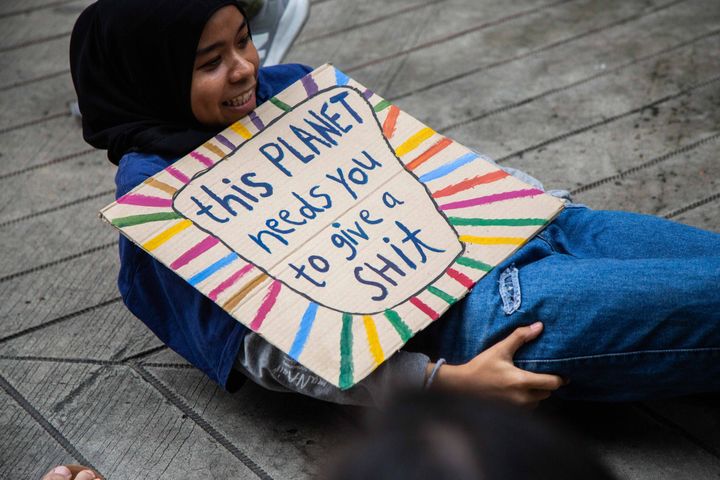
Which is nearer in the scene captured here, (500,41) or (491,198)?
(491,198)

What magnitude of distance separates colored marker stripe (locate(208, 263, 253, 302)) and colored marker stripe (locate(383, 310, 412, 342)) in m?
0.23

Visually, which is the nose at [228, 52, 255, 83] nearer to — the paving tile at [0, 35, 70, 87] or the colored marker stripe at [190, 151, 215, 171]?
the colored marker stripe at [190, 151, 215, 171]

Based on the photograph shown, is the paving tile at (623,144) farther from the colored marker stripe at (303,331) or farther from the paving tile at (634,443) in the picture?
the colored marker stripe at (303,331)

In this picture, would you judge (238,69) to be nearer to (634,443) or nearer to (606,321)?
(606,321)

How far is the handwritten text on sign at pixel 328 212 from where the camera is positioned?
1513mm

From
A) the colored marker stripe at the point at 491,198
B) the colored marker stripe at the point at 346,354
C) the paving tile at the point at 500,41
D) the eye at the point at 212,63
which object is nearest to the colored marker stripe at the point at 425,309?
the colored marker stripe at the point at 346,354

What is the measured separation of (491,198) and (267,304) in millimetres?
437

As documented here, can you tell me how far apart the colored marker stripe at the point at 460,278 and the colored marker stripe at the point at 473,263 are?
0.07ft

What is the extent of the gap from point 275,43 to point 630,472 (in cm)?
140

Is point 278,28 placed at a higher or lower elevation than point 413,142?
lower

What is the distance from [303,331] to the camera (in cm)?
145

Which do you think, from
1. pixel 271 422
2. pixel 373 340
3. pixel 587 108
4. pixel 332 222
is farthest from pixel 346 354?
pixel 587 108

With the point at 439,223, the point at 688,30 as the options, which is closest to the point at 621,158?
the point at 688,30

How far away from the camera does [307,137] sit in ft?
5.58
